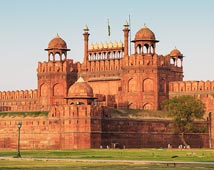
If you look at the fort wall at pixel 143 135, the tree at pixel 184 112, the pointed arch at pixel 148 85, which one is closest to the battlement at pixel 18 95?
the pointed arch at pixel 148 85

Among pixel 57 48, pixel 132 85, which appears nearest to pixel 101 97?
pixel 132 85

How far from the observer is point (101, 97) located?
11094 centimetres

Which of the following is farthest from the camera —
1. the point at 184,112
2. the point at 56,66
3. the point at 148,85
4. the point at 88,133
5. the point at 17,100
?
the point at 17,100

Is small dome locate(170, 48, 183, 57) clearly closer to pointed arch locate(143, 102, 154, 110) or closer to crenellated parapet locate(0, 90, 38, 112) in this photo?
pointed arch locate(143, 102, 154, 110)

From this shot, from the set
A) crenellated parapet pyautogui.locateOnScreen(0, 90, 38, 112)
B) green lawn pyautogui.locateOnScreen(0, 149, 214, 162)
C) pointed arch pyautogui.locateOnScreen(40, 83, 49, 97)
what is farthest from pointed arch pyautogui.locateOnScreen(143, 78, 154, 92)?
green lawn pyautogui.locateOnScreen(0, 149, 214, 162)

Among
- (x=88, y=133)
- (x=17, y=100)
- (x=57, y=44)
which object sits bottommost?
(x=88, y=133)

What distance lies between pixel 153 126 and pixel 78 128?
12452 mm

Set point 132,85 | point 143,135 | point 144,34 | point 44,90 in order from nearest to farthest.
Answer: point 143,135
point 144,34
point 132,85
point 44,90

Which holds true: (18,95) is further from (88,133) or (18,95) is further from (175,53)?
(88,133)

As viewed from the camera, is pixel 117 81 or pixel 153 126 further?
pixel 117 81

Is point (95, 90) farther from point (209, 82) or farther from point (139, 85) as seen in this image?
point (209, 82)

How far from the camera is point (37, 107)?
11462 cm

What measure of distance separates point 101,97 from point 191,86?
41.9 feet

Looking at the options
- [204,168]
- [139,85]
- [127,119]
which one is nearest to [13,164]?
[204,168]
